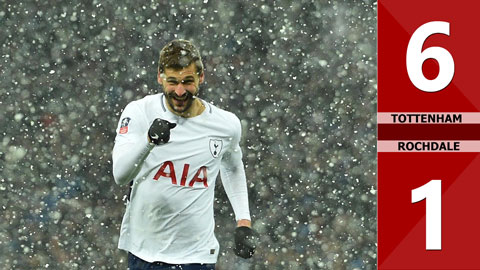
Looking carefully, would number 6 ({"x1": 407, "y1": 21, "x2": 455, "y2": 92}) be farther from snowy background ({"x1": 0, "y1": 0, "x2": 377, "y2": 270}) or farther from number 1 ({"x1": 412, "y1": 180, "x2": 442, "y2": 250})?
number 1 ({"x1": 412, "y1": 180, "x2": 442, "y2": 250})

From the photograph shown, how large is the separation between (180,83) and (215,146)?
0.43 meters

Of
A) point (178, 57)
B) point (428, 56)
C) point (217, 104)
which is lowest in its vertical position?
point (178, 57)

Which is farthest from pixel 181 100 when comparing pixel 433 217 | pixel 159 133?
pixel 433 217

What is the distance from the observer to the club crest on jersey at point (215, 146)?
4816 millimetres

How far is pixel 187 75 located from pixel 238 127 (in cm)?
53

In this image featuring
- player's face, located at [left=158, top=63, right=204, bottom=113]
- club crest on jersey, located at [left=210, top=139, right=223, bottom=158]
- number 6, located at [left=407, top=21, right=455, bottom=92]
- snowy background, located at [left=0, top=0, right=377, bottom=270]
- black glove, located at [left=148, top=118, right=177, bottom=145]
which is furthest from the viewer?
snowy background, located at [left=0, top=0, right=377, bottom=270]

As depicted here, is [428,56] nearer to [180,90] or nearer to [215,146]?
[215,146]

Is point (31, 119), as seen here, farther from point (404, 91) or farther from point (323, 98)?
point (404, 91)

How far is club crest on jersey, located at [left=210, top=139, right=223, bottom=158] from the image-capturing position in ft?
15.8

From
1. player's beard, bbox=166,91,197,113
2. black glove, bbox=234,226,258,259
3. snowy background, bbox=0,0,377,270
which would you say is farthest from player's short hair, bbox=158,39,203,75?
snowy background, bbox=0,0,377,270

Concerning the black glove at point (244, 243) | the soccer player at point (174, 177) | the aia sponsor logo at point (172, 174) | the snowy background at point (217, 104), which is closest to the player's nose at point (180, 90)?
the soccer player at point (174, 177)

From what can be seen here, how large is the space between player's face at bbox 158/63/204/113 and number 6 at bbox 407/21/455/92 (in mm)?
2360

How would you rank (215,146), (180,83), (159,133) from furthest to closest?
(215,146) < (180,83) < (159,133)

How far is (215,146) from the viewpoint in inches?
190
